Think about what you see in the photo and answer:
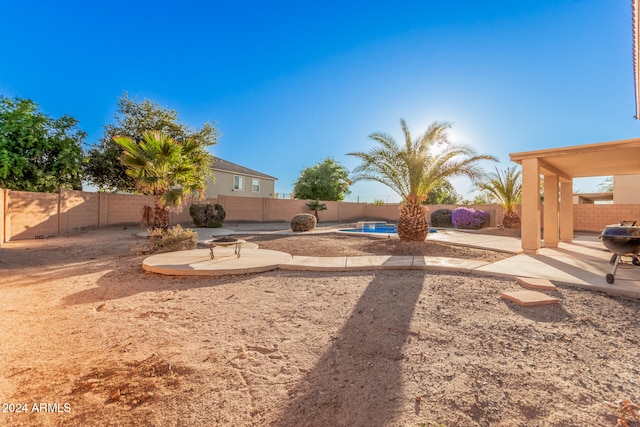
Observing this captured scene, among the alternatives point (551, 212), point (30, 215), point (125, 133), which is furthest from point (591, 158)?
point (125, 133)

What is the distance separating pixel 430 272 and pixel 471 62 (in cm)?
909

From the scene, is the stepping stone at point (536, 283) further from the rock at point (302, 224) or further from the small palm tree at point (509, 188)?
the small palm tree at point (509, 188)

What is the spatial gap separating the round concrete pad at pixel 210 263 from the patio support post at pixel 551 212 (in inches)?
340

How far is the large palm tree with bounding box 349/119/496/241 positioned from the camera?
27.3 ft

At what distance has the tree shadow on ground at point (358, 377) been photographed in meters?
1.79

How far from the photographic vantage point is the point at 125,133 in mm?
16578

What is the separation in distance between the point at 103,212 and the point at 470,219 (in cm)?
2133

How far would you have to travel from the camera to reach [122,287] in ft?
15.3

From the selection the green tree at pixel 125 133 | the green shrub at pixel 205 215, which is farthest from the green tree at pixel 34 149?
the green shrub at pixel 205 215

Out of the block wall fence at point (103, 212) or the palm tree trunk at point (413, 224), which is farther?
the block wall fence at point (103, 212)

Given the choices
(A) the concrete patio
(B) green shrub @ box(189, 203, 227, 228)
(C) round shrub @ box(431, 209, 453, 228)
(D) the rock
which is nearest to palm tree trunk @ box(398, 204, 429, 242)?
(A) the concrete patio

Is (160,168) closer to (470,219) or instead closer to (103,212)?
(103,212)

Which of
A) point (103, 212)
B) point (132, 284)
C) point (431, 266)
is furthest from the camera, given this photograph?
point (103, 212)

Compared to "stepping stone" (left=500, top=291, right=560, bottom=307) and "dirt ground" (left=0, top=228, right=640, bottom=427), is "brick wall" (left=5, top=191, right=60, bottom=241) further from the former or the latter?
"stepping stone" (left=500, top=291, right=560, bottom=307)
